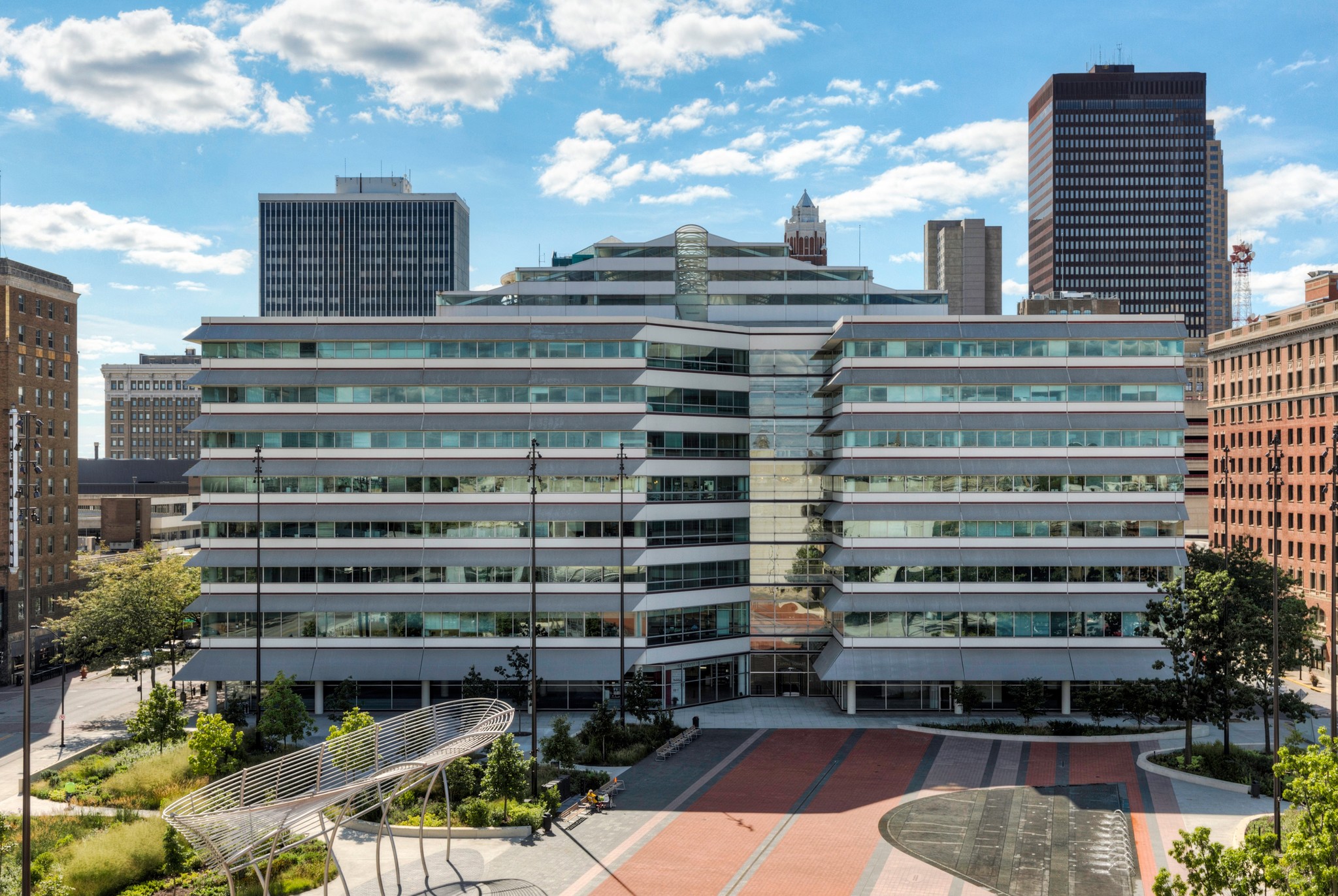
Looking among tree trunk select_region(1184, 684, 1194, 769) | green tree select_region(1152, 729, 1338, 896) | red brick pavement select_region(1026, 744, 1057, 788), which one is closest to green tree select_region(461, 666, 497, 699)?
red brick pavement select_region(1026, 744, 1057, 788)

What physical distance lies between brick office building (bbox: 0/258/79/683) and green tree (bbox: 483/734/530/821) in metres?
48.0

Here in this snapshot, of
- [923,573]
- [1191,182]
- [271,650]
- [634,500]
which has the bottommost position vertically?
[271,650]

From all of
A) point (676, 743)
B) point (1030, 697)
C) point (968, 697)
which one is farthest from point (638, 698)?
point (1030, 697)

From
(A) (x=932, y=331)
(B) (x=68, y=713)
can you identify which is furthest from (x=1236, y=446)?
(B) (x=68, y=713)

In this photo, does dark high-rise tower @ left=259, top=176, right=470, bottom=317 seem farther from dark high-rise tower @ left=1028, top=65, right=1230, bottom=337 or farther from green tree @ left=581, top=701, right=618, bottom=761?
green tree @ left=581, top=701, right=618, bottom=761

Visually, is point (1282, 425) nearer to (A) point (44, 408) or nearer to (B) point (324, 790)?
(B) point (324, 790)

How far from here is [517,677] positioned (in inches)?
1905

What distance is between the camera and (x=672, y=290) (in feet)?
199

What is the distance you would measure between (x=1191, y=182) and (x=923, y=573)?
15875 cm

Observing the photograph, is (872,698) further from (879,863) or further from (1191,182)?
(1191,182)

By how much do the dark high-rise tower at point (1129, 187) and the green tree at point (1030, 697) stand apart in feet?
464

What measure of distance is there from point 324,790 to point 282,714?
17.3 metres

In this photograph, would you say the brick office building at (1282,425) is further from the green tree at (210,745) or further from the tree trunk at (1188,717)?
the green tree at (210,745)

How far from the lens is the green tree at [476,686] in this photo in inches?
1887
